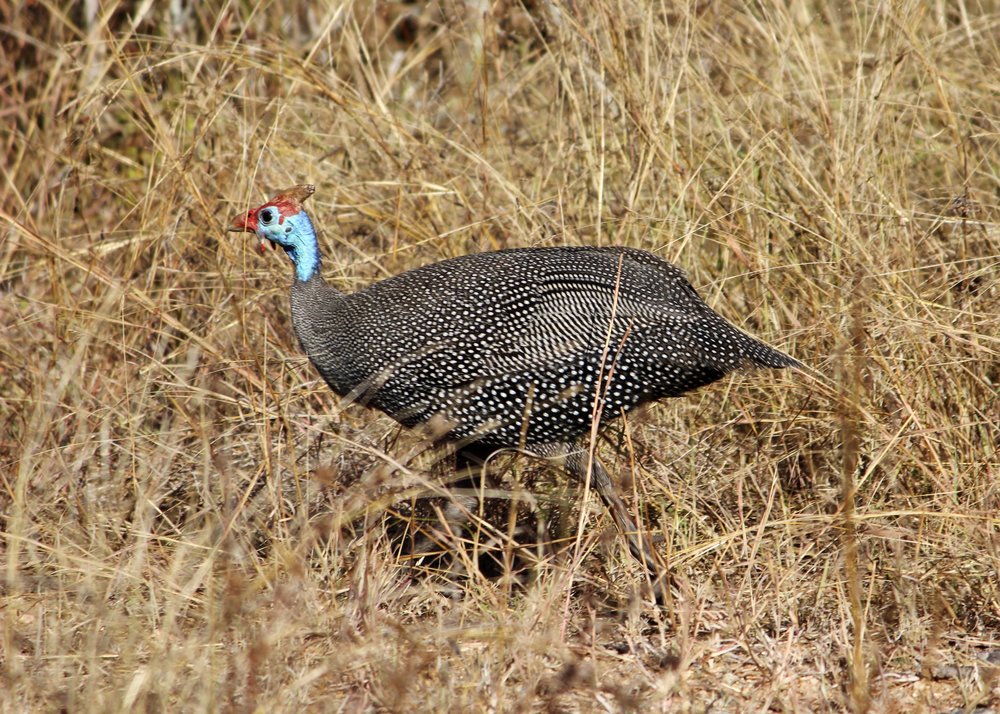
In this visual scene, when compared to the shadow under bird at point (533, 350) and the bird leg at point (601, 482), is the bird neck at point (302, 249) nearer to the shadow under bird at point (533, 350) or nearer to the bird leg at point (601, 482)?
the shadow under bird at point (533, 350)

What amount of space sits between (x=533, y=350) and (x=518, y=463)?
23.7 inches

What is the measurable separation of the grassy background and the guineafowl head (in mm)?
390

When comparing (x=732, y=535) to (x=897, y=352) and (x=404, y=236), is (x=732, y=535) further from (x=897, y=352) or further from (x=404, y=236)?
(x=404, y=236)

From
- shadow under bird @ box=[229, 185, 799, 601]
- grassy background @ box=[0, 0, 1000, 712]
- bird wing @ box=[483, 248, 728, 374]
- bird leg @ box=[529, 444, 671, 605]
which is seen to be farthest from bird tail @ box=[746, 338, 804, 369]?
bird leg @ box=[529, 444, 671, 605]

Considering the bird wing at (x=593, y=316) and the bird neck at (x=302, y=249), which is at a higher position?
the bird neck at (x=302, y=249)

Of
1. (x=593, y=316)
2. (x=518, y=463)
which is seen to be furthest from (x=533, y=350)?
(x=518, y=463)

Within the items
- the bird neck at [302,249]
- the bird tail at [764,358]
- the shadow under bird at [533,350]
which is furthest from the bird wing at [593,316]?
the bird neck at [302,249]

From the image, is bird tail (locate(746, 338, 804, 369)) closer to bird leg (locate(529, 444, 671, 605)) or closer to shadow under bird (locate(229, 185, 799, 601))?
shadow under bird (locate(229, 185, 799, 601))

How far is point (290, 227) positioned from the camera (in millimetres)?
3568

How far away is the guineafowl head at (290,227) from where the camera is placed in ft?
11.6

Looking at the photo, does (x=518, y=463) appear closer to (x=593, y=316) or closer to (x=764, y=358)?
(x=593, y=316)

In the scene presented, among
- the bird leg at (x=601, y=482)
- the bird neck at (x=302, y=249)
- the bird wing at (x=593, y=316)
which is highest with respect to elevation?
the bird neck at (x=302, y=249)

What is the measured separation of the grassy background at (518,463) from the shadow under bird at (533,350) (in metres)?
0.18

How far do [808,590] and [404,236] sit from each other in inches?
78.8
